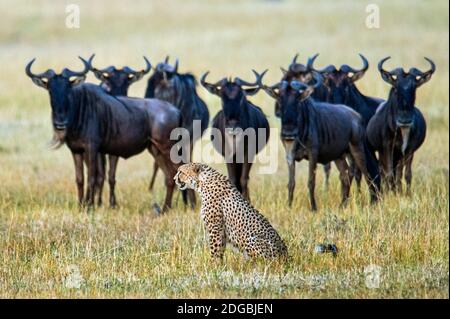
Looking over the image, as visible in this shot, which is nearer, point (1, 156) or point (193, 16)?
point (1, 156)

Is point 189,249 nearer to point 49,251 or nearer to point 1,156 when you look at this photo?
point 49,251

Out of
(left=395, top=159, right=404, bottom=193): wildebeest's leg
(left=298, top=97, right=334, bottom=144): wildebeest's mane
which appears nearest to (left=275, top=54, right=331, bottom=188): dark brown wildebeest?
(left=395, top=159, right=404, bottom=193): wildebeest's leg

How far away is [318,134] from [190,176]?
4.96 metres

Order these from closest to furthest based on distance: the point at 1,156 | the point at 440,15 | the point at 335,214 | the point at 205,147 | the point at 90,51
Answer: the point at 335,214 → the point at 1,156 → the point at 205,147 → the point at 90,51 → the point at 440,15

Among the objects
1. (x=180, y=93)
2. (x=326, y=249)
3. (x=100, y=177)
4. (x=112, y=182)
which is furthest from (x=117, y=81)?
(x=326, y=249)

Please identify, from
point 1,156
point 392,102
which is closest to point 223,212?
point 392,102

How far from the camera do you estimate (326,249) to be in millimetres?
10117

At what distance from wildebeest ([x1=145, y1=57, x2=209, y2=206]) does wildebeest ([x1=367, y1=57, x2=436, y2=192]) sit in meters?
2.94

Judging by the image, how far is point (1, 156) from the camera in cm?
2088

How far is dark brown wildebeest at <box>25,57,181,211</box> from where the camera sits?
14547 mm

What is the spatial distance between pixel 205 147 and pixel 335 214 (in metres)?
9.90

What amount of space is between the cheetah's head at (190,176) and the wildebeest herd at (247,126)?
404 centimetres

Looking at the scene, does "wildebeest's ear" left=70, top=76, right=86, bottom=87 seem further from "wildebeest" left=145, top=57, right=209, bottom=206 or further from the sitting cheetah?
the sitting cheetah

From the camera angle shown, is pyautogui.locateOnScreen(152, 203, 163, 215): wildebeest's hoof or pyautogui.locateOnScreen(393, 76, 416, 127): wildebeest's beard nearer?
→ pyautogui.locateOnScreen(152, 203, 163, 215): wildebeest's hoof
